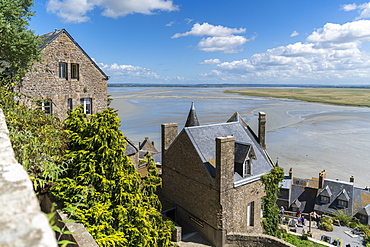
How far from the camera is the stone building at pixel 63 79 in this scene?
13.8 metres

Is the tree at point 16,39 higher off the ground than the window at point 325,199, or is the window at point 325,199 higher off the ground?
the tree at point 16,39

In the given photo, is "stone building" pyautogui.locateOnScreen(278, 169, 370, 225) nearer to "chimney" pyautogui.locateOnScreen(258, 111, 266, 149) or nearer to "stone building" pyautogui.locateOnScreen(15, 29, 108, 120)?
"chimney" pyautogui.locateOnScreen(258, 111, 266, 149)

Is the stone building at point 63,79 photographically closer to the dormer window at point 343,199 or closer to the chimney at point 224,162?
the chimney at point 224,162

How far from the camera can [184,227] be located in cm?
1717

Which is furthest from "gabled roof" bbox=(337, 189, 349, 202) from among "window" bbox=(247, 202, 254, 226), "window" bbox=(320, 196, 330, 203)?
"window" bbox=(247, 202, 254, 226)

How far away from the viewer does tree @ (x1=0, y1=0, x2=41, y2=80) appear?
1019 centimetres

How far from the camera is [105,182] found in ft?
28.0

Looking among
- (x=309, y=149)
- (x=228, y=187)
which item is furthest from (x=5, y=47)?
(x=309, y=149)

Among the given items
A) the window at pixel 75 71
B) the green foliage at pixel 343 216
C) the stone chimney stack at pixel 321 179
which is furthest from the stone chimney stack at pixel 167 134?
the green foliage at pixel 343 216

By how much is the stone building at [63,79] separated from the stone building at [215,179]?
18.0ft

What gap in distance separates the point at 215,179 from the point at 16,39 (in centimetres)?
1182

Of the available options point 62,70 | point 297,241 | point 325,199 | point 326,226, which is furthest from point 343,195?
point 62,70

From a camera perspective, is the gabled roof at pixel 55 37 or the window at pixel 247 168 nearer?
the gabled roof at pixel 55 37

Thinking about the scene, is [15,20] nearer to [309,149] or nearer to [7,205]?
[7,205]
